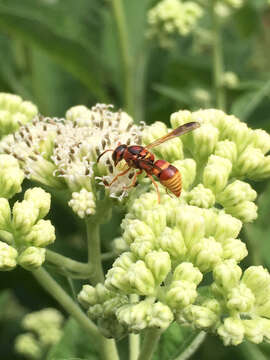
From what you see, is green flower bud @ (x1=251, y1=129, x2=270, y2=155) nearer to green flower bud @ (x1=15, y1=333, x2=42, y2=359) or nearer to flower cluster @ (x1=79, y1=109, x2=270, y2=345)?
flower cluster @ (x1=79, y1=109, x2=270, y2=345)

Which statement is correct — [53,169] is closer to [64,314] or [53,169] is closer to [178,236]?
[178,236]

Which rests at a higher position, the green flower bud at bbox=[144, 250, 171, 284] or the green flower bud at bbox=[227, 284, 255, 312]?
the green flower bud at bbox=[144, 250, 171, 284]

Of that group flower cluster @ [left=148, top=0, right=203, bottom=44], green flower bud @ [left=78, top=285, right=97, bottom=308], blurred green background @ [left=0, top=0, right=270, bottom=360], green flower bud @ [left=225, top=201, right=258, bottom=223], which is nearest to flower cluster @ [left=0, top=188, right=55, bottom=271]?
green flower bud @ [left=78, top=285, right=97, bottom=308]

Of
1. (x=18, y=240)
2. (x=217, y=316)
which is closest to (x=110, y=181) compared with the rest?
(x=18, y=240)

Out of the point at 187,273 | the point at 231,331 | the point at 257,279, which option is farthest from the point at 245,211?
the point at 231,331

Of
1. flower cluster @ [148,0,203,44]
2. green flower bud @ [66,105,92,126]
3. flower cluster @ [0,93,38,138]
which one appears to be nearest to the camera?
green flower bud @ [66,105,92,126]

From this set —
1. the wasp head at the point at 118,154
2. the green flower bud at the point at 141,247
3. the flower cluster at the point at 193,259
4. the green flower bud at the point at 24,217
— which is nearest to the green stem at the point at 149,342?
the flower cluster at the point at 193,259

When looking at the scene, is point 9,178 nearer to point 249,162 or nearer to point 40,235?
point 40,235
